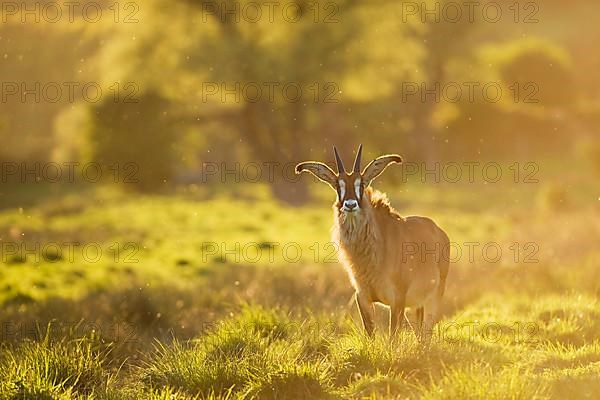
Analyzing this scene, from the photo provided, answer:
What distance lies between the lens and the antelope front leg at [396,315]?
1150cm

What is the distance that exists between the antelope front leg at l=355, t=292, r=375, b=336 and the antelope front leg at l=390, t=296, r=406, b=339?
0.81ft

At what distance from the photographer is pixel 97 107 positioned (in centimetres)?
4734

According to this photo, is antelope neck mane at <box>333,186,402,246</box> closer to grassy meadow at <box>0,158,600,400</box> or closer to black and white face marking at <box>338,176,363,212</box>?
black and white face marking at <box>338,176,363,212</box>

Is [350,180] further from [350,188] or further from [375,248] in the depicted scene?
[375,248]

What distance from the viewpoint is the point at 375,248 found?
39.0 feet

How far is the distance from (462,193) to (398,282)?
126 ft

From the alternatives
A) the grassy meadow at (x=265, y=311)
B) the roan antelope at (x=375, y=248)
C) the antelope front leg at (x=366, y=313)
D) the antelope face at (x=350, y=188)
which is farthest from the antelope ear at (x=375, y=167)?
the grassy meadow at (x=265, y=311)

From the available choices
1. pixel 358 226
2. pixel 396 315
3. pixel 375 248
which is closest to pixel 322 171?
pixel 358 226

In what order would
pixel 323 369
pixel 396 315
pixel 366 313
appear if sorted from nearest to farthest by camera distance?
1. pixel 323 369
2. pixel 396 315
3. pixel 366 313

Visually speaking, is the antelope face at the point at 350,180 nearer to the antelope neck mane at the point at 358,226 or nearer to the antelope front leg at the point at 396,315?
the antelope neck mane at the point at 358,226

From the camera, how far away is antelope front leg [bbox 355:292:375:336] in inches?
457

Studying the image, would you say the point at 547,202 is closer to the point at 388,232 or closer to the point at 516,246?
the point at 516,246

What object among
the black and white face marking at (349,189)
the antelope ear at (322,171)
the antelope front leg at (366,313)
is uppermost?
the antelope ear at (322,171)

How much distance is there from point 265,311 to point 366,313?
8.63 ft
